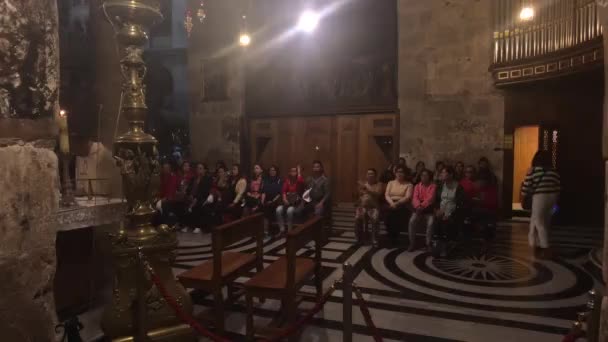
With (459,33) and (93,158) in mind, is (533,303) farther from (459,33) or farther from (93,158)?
(459,33)

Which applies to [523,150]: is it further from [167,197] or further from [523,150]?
[167,197]

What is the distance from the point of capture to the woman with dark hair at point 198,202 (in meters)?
7.55

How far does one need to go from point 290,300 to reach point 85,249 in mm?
1892

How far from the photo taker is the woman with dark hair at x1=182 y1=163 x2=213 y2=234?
7.55m

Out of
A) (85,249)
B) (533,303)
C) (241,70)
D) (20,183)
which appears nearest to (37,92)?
(20,183)

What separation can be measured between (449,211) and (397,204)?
852 mm

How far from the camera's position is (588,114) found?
7996mm

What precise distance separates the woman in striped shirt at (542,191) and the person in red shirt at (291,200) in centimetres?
350

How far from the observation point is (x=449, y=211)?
587 centimetres

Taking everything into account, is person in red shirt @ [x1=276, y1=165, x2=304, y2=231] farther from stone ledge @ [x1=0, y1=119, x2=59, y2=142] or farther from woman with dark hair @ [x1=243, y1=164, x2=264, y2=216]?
stone ledge @ [x1=0, y1=119, x2=59, y2=142]

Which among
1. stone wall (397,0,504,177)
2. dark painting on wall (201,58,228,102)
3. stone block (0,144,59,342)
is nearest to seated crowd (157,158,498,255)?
stone wall (397,0,504,177)

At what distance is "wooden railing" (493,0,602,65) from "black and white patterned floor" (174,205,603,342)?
3.31 meters

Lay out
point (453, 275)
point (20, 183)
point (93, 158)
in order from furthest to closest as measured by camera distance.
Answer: point (453, 275)
point (93, 158)
point (20, 183)

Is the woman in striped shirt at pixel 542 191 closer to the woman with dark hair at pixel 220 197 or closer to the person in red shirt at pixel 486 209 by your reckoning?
the person in red shirt at pixel 486 209
